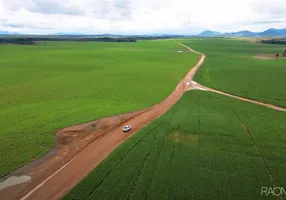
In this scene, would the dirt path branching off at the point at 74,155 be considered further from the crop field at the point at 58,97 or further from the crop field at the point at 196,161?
the crop field at the point at 58,97

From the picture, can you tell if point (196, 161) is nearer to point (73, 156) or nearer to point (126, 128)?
point (126, 128)

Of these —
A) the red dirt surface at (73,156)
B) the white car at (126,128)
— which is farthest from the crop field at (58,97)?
the white car at (126,128)

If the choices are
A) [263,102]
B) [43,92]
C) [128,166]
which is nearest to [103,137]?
[128,166]

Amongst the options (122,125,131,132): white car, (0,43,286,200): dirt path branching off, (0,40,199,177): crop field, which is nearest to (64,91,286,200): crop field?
(0,43,286,200): dirt path branching off

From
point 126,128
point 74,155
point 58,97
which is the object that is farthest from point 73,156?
point 58,97

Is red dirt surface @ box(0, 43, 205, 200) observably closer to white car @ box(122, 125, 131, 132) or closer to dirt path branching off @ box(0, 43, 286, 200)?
dirt path branching off @ box(0, 43, 286, 200)

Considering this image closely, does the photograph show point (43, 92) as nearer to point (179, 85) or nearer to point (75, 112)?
point (75, 112)
